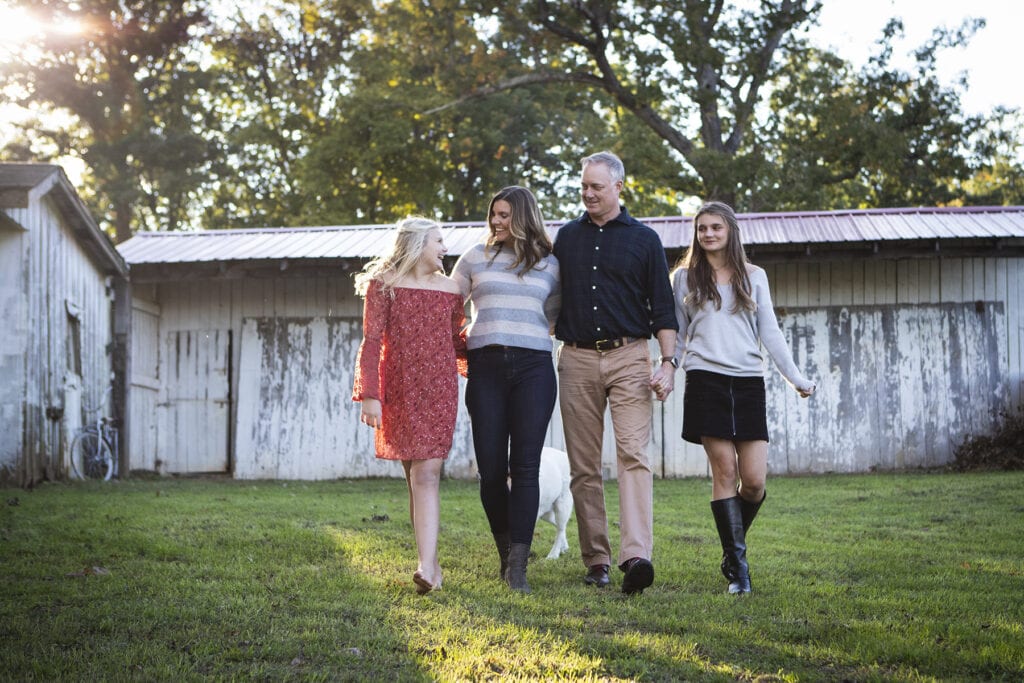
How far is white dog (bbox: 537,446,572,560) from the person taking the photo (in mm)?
6520

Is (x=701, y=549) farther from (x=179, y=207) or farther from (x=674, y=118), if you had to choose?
(x=179, y=207)

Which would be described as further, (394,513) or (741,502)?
(394,513)

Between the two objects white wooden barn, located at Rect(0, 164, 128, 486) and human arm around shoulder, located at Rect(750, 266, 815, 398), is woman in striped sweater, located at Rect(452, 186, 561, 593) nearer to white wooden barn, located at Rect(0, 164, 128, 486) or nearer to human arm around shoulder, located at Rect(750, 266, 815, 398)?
human arm around shoulder, located at Rect(750, 266, 815, 398)

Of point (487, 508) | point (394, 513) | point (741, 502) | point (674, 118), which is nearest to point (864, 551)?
point (741, 502)

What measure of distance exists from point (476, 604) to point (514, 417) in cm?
99

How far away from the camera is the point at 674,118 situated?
90.5 ft

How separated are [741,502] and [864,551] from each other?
1.66 metres

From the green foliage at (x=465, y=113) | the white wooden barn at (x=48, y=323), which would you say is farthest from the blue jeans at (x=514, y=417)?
the green foliage at (x=465, y=113)

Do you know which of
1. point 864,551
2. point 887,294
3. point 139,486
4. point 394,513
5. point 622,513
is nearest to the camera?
point 622,513

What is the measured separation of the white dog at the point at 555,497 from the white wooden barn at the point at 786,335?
7057 mm

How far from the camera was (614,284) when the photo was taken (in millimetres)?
5492

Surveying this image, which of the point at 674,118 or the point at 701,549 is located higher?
the point at 674,118

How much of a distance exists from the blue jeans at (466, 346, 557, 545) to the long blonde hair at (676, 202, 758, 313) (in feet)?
2.73

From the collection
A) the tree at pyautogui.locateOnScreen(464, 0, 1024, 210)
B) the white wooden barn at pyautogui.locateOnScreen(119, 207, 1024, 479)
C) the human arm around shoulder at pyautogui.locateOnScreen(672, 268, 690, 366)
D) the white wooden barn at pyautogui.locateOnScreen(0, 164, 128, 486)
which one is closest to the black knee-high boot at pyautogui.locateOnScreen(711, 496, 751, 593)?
the human arm around shoulder at pyautogui.locateOnScreen(672, 268, 690, 366)
